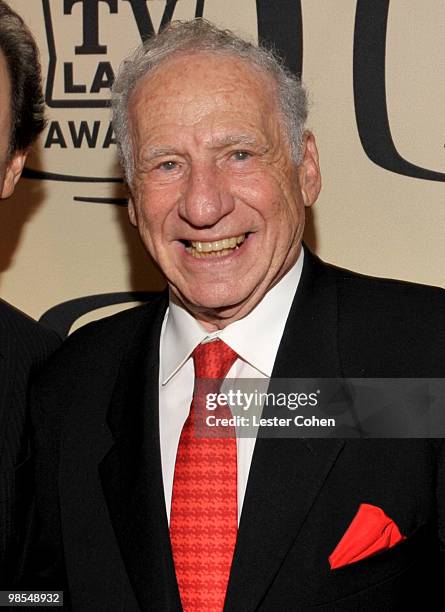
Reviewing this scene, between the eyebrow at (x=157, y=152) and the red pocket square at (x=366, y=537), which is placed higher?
the eyebrow at (x=157, y=152)

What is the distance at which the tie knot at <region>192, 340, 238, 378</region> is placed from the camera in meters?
1.69

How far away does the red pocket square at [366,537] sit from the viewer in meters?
1.55

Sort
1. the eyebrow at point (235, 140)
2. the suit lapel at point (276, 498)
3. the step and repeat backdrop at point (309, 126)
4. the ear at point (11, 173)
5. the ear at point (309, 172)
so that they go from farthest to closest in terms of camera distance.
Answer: the step and repeat backdrop at point (309, 126)
the ear at point (11, 173)
the ear at point (309, 172)
the eyebrow at point (235, 140)
the suit lapel at point (276, 498)

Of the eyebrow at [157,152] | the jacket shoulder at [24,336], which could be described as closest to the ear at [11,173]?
the jacket shoulder at [24,336]

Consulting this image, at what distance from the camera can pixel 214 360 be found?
5.59 feet

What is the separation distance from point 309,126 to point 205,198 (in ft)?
2.20

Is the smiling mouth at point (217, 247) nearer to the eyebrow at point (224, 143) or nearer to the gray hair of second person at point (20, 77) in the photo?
the eyebrow at point (224, 143)

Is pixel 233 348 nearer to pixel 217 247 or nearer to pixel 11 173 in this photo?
pixel 217 247

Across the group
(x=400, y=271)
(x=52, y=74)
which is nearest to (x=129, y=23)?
(x=52, y=74)

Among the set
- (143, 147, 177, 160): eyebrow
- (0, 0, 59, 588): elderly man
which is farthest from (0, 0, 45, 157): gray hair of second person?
(143, 147, 177, 160): eyebrow

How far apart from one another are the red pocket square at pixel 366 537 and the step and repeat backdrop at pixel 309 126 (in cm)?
78

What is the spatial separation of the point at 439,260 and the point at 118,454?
902 mm

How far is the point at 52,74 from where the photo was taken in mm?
2385

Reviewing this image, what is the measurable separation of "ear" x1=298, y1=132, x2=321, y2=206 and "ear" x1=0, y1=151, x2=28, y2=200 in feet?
1.99
